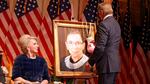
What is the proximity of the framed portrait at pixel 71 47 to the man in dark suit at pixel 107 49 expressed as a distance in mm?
809

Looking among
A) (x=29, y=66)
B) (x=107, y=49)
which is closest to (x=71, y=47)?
(x=29, y=66)

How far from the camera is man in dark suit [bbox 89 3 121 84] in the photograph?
20.8 ft

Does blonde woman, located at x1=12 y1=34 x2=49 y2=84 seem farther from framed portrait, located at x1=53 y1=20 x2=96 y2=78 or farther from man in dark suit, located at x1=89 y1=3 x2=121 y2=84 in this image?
man in dark suit, located at x1=89 y1=3 x2=121 y2=84

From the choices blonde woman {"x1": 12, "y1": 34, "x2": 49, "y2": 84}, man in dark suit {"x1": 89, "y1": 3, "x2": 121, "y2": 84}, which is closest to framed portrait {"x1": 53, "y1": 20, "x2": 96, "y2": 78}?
blonde woman {"x1": 12, "y1": 34, "x2": 49, "y2": 84}

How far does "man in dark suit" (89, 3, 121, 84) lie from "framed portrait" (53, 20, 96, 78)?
31.9 inches

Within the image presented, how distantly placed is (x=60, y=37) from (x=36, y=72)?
2.49ft

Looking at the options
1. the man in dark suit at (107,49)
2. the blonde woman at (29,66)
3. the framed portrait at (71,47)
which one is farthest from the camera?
the framed portrait at (71,47)

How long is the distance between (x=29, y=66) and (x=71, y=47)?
2.76 ft

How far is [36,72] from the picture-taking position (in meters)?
6.80

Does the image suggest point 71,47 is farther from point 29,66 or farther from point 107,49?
Answer: point 107,49

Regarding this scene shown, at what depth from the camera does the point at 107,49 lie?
21.0ft

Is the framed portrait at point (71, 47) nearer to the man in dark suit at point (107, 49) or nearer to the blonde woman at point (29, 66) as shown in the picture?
the blonde woman at point (29, 66)

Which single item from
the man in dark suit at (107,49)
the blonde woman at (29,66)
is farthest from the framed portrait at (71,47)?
the man in dark suit at (107,49)

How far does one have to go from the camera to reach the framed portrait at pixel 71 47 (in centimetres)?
715
